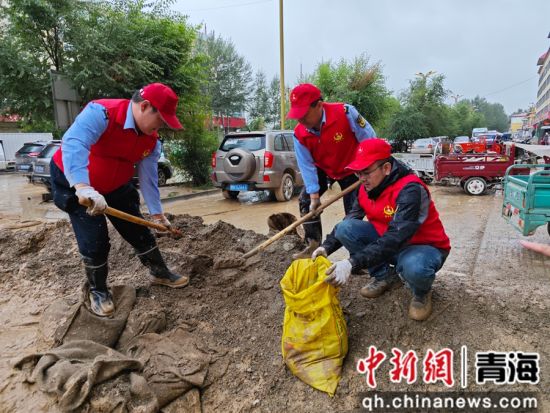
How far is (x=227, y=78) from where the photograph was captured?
34.6 metres

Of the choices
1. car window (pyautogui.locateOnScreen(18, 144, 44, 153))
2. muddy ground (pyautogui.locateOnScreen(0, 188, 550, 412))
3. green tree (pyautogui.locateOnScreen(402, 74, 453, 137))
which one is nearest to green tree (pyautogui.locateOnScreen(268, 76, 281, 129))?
green tree (pyautogui.locateOnScreen(402, 74, 453, 137))

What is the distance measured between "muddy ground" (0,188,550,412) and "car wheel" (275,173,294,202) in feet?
14.4

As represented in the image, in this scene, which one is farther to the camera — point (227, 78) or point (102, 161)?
point (227, 78)

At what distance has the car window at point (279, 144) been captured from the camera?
349 inches

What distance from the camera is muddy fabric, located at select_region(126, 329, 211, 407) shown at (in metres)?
2.23

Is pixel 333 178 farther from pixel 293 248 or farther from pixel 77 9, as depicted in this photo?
pixel 77 9

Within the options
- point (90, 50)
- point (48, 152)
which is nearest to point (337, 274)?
point (90, 50)

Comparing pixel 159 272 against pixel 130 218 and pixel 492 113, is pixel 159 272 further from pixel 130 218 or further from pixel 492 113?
pixel 492 113

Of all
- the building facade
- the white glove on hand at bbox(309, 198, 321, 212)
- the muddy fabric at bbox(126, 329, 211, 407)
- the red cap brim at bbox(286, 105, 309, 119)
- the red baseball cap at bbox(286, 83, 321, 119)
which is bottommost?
the muddy fabric at bbox(126, 329, 211, 407)

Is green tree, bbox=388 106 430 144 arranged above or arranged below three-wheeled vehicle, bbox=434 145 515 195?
above

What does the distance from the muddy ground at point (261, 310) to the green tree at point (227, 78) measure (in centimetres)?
3073

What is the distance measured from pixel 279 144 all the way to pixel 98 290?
665cm

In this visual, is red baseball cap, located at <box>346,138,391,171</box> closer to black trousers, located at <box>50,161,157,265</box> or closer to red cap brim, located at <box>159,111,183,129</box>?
red cap brim, located at <box>159,111,183,129</box>

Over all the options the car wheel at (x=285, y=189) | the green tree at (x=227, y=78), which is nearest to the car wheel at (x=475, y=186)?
the car wheel at (x=285, y=189)
